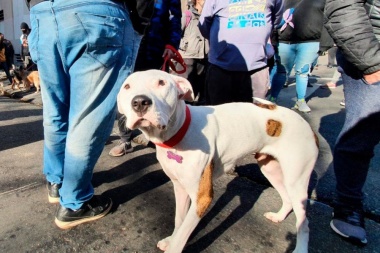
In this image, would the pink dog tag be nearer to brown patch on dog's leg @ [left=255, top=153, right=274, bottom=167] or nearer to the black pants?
brown patch on dog's leg @ [left=255, top=153, right=274, bottom=167]

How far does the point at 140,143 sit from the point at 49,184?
55.4 inches

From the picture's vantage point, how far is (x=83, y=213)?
187cm

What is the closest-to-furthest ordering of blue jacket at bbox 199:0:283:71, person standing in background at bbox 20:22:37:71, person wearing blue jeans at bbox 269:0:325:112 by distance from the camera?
blue jacket at bbox 199:0:283:71 → person wearing blue jeans at bbox 269:0:325:112 → person standing in background at bbox 20:22:37:71

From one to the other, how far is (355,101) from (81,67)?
1775mm

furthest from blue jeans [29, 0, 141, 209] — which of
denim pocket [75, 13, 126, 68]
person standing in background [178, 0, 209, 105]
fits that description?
person standing in background [178, 0, 209, 105]

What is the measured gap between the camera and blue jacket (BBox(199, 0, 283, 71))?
237 centimetres

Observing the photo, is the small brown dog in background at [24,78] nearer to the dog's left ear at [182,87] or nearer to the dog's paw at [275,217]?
the dog's left ear at [182,87]

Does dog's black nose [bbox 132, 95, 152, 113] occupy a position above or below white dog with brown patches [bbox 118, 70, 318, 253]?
above

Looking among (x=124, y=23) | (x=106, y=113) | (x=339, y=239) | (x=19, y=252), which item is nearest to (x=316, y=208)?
(x=339, y=239)

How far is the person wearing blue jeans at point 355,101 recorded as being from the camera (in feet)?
5.05

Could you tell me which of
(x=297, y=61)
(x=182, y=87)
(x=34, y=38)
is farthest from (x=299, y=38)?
(x=34, y=38)

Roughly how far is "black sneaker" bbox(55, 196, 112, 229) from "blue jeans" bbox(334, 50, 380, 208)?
1731 millimetres

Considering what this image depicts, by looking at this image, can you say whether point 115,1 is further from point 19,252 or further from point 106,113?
point 19,252

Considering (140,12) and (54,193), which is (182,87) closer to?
(140,12)
